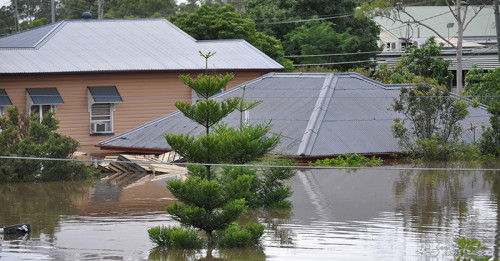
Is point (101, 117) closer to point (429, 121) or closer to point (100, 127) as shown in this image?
point (100, 127)

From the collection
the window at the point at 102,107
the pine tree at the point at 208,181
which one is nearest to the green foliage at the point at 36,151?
the window at the point at 102,107

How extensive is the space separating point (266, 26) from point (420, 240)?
41.9 m

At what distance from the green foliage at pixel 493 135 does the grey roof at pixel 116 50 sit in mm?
10532

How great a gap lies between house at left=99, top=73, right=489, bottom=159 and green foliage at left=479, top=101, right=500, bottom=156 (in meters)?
0.59

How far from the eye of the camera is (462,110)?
93.0ft

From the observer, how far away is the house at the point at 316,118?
92.6 ft

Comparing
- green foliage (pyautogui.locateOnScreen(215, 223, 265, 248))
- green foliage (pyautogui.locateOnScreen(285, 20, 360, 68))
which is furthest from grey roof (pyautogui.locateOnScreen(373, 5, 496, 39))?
green foliage (pyautogui.locateOnScreen(215, 223, 265, 248))

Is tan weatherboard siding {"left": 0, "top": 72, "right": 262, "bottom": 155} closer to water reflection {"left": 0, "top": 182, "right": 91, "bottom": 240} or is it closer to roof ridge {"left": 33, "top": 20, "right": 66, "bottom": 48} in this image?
roof ridge {"left": 33, "top": 20, "right": 66, "bottom": 48}

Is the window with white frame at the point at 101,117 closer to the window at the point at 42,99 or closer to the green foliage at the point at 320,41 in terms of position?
the window at the point at 42,99

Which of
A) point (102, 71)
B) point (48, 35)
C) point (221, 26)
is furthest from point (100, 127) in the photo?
point (221, 26)

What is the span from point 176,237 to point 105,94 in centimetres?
1971

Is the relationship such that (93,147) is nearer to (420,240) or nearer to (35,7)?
(420,240)

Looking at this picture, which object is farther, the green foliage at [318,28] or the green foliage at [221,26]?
the green foliage at [318,28]

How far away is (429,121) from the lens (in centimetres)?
2869
